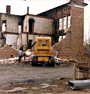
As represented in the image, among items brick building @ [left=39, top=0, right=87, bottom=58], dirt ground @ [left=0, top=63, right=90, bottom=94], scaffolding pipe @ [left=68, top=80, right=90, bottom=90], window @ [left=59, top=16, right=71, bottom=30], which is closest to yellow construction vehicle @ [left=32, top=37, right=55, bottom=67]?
dirt ground @ [left=0, top=63, right=90, bottom=94]

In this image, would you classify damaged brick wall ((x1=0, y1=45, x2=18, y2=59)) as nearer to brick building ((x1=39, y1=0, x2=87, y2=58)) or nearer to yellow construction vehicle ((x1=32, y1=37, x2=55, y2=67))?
brick building ((x1=39, y1=0, x2=87, y2=58))

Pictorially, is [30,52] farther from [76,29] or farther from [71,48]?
[76,29]

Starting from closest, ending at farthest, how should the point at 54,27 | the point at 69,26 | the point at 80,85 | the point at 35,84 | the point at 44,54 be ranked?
1. the point at 80,85
2. the point at 35,84
3. the point at 44,54
4. the point at 69,26
5. the point at 54,27

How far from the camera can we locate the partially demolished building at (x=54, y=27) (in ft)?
87.1

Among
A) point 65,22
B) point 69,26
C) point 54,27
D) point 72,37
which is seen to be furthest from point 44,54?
point 54,27

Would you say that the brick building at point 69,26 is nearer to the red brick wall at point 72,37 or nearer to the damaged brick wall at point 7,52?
the red brick wall at point 72,37

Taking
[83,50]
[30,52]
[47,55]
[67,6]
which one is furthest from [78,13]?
[83,50]

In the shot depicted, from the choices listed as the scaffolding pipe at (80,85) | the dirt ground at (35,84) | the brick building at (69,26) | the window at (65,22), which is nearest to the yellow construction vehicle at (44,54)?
the dirt ground at (35,84)

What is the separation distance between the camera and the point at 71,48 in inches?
1054

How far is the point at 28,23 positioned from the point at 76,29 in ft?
27.5

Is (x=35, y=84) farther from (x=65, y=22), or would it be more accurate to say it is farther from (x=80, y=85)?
(x=65, y=22)

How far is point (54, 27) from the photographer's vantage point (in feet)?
103

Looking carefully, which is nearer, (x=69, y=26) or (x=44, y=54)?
(x=44, y=54)

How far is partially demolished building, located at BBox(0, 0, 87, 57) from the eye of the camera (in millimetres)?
26548
